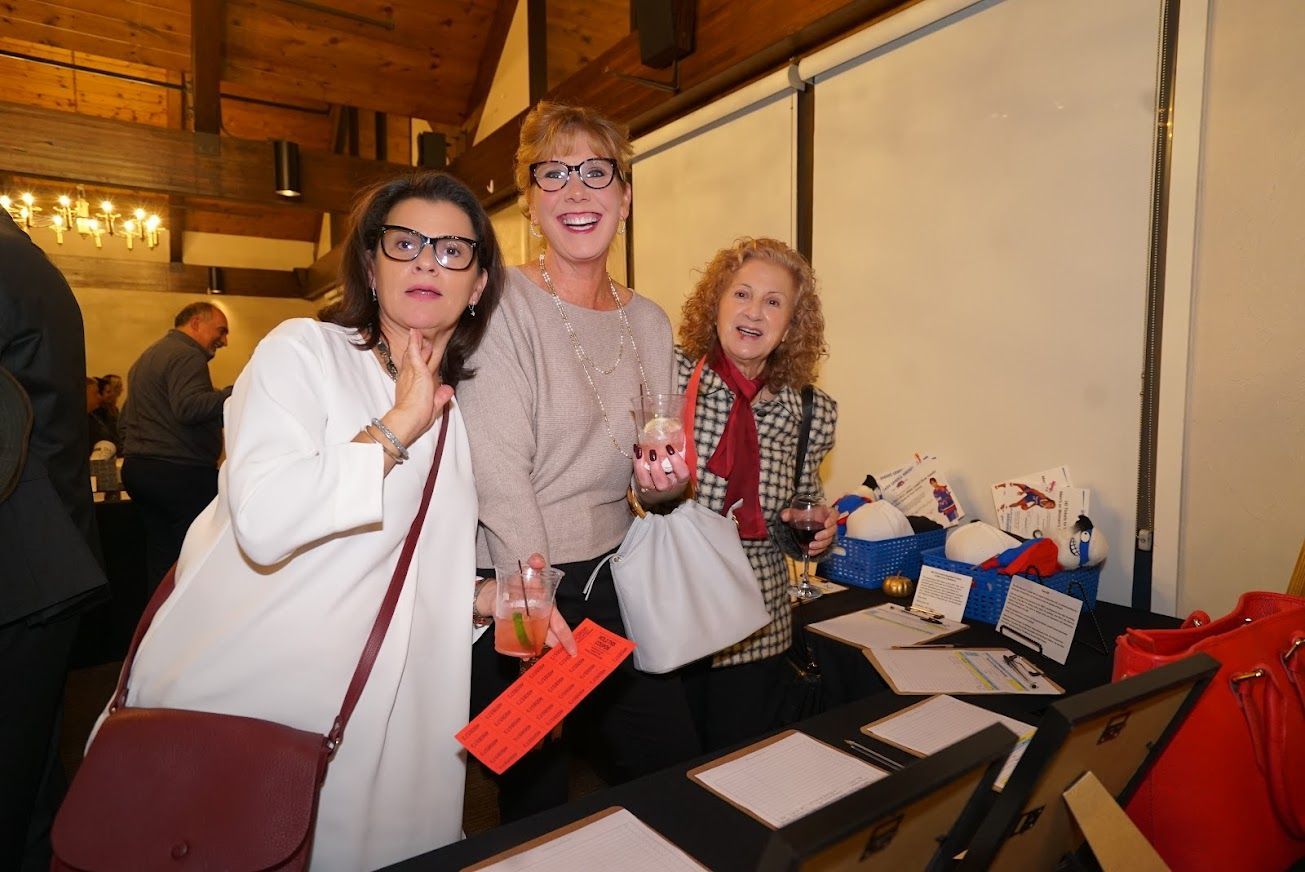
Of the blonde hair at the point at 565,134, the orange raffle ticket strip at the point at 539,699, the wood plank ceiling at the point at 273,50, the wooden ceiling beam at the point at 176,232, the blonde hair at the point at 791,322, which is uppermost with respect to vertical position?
the wood plank ceiling at the point at 273,50

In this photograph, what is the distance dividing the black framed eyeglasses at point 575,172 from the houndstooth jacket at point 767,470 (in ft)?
1.62

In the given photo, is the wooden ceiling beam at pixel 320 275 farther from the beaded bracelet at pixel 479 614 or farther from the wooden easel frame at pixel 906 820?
the wooden easel frame at pixel 906 820

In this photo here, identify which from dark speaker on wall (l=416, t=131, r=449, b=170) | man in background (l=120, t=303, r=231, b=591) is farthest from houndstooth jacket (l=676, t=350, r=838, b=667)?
dark speaker on wall (l=416, t=131, r=449, b=170)

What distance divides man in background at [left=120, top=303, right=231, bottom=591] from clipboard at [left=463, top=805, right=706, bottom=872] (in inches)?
152

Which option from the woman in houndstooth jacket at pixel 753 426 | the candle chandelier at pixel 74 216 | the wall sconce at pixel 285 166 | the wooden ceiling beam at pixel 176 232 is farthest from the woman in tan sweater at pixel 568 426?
the wooden ceiling beam at pixel 176 232

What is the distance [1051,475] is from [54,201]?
10.6 m

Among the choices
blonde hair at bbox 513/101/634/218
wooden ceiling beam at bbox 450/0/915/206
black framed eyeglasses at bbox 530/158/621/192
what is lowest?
black framed eyeglasses at bbox 530/158/621/192

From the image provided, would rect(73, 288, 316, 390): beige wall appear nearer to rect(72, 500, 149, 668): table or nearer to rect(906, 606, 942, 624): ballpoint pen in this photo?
rect(72, 500, 149, 668): table

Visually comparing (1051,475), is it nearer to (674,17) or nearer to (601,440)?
(601,440)

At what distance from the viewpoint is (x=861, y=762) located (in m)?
1.18

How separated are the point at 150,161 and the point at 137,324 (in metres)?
5.18

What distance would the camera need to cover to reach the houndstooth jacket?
183 cm

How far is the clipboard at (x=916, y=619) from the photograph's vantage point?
190cm

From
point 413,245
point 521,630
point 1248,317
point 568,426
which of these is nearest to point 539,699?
point 521,630
